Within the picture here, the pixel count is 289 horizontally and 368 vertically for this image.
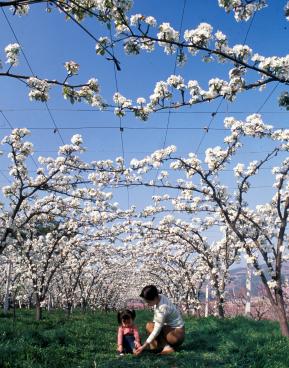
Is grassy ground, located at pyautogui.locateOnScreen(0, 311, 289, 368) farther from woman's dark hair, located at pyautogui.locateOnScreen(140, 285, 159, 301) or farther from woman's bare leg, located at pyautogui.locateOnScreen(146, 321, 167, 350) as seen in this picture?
woman's dark hair, located at pyautogui.locateOnScreen(140, 285, 159, 301)

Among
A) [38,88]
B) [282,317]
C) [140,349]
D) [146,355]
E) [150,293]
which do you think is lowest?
[146,355]

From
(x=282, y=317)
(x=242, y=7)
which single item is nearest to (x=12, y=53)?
(x=242, y=7)

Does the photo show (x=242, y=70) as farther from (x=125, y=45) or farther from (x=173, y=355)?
(x=173, y=355)

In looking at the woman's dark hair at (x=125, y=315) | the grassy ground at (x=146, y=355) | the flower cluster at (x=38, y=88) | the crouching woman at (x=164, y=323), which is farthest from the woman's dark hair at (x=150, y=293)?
the flower cluster at (x=38, y=88)

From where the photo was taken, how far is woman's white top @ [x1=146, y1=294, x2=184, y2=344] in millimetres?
8303

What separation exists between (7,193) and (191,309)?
2599 cm

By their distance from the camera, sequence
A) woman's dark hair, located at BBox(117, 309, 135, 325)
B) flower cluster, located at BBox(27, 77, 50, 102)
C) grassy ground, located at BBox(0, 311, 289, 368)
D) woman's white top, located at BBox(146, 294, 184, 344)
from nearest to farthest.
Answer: flower cluster, located at BBox(27, 77, 50, 102)
grassy ground, located at BBox(0, 311, 289, 368)
woman's white top, located at BBox(146, 294, 184, 344)
woman's dark hair, located at BBox(117, 309, 135, 325)

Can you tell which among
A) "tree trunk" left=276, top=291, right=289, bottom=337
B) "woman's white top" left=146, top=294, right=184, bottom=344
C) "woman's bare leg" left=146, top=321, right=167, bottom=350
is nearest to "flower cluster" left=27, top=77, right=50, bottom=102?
"woman's white top" left=146, top=294, right=184, bottom=344

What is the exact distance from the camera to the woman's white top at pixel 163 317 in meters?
8.30

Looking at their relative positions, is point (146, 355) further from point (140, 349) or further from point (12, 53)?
point (12, 53)

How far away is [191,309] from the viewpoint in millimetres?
37188

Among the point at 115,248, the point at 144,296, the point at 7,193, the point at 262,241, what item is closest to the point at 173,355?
the point at 144,296

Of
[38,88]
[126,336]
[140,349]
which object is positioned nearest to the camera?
[38,88]

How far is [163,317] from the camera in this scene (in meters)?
8.40
